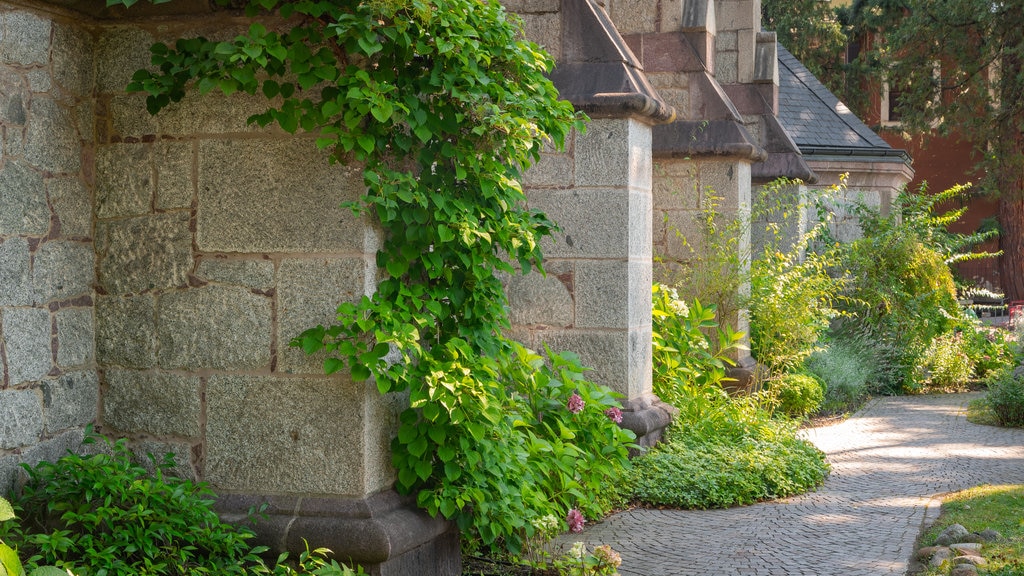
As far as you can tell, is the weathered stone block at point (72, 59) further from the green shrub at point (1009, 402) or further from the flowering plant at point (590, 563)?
the green shrub at point (1009, 402)

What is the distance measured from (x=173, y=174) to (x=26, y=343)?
A: 2.71 feet

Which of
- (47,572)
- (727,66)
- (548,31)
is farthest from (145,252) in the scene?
(727,66)

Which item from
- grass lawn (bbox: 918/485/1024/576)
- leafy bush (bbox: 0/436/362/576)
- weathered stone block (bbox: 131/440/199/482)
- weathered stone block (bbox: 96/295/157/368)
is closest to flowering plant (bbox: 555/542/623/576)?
leafy bush (bbox: 0/436/362/576)

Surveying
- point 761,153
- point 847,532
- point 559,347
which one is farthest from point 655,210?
point 847,532

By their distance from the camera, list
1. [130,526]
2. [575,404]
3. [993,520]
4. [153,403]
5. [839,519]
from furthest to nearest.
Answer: [839,519], [993,520], [575,404], [153,403], [130,526]

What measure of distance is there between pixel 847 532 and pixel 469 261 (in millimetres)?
2851

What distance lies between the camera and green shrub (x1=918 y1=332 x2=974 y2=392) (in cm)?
1176

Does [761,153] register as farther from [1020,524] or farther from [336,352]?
[336,352]

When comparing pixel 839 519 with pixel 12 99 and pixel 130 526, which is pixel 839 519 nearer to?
pixel 130 526

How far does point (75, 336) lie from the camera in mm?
3969

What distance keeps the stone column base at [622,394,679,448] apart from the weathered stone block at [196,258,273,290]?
9.86 ft

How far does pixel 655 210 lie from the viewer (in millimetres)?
8734

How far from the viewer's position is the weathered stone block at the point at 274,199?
3.84 metres

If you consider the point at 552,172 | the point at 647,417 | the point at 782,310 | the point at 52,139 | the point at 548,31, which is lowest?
the point at 647,417
